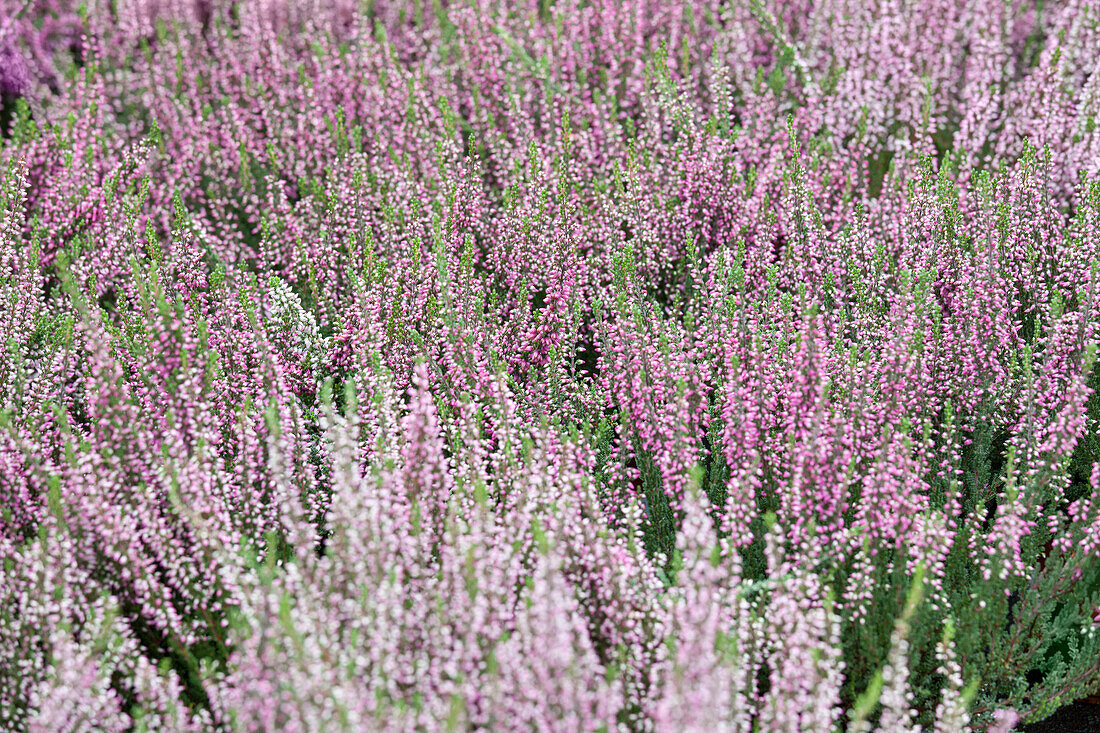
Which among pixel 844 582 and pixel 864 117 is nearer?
pixel 844 582

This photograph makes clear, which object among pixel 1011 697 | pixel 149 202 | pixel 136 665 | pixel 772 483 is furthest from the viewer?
pixel 149 202

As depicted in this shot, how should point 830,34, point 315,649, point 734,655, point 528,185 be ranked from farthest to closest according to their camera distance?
point 830,34
point 528,185
point 734,655
point 315,649

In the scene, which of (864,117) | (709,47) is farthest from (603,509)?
(709,47)

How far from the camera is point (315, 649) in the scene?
8.48 ft

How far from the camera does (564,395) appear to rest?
4.09m

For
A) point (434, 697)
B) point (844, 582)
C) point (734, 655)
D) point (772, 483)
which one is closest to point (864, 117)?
point (772, 483)

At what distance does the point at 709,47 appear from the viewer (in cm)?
654

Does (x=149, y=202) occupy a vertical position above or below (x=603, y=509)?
above

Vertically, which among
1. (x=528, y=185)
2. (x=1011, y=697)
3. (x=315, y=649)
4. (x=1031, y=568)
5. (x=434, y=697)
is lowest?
(x=1011, y=697)

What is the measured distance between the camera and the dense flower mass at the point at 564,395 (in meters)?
2.83

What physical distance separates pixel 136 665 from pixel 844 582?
7.43ft

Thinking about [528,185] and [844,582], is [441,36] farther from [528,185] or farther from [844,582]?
[844,582]

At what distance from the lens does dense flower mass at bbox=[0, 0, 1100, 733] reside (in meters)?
2.83

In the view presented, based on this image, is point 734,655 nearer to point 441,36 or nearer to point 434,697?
point 434,697
